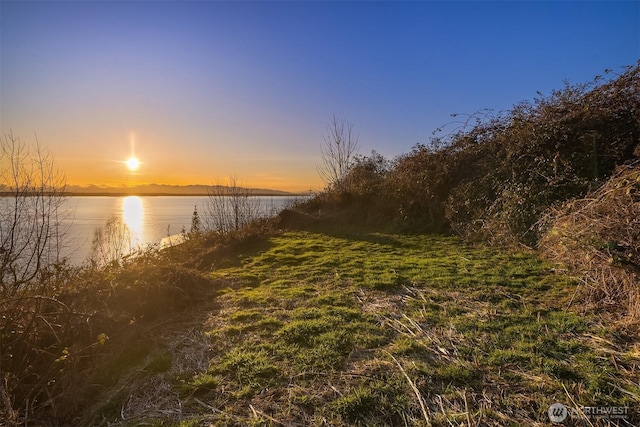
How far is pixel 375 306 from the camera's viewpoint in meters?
4.64

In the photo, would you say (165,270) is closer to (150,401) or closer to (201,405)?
(150,401)

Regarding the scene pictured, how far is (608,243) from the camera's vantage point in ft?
11.6

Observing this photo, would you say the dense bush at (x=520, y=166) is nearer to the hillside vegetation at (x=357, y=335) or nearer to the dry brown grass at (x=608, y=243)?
the hillside vegetation at (x=357, y=335)

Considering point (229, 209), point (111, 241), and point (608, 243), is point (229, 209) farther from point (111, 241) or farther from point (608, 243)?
point (608, 243)

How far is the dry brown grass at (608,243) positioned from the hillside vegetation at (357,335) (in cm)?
2

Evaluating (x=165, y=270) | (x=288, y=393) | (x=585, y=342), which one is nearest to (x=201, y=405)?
(x=288, y=393)

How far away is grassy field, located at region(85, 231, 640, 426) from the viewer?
2594mm

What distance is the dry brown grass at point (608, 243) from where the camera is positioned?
3.48 m

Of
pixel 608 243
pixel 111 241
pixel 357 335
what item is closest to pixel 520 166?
pixel 608 243

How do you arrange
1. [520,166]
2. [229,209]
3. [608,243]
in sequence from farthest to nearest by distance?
[229,209] < [520,166] < [608,243]

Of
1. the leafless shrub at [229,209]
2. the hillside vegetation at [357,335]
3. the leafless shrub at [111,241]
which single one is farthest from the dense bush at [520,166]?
the leafless shrub at [111,241]

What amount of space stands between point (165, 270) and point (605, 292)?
20.2ft

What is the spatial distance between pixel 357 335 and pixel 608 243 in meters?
2.85

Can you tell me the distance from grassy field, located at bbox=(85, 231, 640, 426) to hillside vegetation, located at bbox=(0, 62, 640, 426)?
18 millimetres
